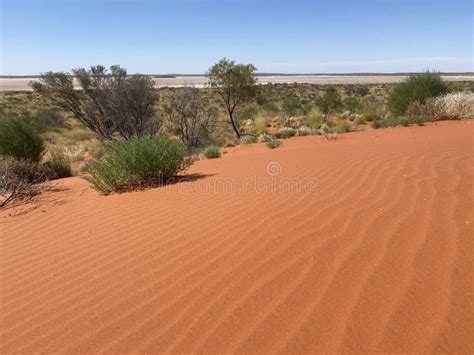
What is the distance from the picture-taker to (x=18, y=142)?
1162 centimetres

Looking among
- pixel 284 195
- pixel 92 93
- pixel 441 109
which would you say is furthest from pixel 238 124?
Result: pixel 284 195

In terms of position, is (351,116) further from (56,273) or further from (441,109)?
(56,273)

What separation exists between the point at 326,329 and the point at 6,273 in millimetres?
3215

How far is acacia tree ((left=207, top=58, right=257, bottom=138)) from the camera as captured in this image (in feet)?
59.9

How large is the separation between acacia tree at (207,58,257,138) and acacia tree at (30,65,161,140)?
3565mm

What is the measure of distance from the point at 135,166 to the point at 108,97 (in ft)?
28.4

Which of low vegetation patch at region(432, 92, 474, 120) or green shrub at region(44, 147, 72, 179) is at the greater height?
low vegetation patch at region(432, 92, 474, 120)

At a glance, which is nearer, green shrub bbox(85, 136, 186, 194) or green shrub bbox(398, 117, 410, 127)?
green shrub bbox(85, 136, 186, 194)

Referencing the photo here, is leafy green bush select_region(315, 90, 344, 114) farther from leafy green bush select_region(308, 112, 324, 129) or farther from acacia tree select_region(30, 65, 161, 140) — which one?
acacia tree select_region(30, 65, 161, 140)

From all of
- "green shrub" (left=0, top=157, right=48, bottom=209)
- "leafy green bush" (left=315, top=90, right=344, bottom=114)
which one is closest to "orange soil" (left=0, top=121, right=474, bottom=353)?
"green shrub" (left=0, top=157, right=48, bottom=209)

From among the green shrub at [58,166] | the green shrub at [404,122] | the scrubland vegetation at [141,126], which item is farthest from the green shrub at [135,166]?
the green shrub at [404,122]

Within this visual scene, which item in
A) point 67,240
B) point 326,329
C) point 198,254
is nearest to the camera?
point 326,329

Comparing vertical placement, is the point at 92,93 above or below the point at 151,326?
above

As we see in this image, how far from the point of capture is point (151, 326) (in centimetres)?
269
